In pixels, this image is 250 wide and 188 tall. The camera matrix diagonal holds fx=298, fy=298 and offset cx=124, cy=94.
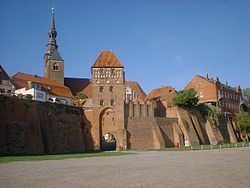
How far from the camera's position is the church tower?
78688 millimetres

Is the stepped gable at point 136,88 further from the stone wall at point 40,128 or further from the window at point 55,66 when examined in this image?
the stone wall at point 40,128

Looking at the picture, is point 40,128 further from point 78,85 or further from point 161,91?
point 78,85

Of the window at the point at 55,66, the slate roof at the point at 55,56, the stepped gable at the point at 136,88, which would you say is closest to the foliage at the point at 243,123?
the stepped gable at the point at 136,88

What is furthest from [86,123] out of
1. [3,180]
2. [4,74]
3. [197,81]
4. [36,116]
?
[3,180]

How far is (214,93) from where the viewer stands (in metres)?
63.3

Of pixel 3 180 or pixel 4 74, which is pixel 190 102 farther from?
pixel 3 180

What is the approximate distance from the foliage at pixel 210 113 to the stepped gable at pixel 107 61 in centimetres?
1783

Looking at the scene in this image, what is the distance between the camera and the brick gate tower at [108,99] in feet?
157

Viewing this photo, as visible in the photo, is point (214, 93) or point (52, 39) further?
point (52, 39)

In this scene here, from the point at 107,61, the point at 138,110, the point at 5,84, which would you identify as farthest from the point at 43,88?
the point at 138,110

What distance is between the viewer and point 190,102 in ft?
178

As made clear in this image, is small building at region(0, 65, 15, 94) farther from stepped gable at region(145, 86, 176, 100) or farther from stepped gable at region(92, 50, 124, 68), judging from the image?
stepped gable at region(145, 86, 176, 100)

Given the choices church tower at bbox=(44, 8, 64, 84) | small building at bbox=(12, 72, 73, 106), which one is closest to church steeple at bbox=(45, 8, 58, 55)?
church tower at bbox=(44, 8, 64, 84)

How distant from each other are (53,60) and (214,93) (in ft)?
142
